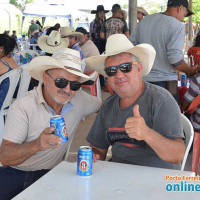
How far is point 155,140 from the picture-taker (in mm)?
1917

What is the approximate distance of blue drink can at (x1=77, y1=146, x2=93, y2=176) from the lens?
5.71ft

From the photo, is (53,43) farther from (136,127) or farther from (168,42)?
(136,127)

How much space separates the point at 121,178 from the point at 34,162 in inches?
29.3

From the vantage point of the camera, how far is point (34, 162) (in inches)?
93.4

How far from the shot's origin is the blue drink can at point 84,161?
1.74m

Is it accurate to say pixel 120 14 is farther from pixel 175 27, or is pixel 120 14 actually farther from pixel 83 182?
pixel 83 182

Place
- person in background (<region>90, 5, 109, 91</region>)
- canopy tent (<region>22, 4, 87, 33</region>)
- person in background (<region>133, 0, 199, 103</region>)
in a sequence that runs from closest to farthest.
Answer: person in background (<region>133, 0, 199, 103</region>), person in background (<region>90, 5, 109, 91</region>), canopy tent (<region>22, 4, 87, 33</region>)

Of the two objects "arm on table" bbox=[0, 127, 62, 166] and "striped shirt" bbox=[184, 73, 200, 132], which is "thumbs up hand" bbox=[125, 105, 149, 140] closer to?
"arm on table" bbox=[0, 127, 62, 166]

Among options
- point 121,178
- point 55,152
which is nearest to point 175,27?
point 55,152

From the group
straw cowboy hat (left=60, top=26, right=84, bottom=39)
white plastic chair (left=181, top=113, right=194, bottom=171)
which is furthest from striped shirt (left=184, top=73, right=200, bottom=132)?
straw cowboy hat (left=60, top=26, right=84, bottom=39)

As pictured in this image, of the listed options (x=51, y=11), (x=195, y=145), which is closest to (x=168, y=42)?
(x=195, y=145)

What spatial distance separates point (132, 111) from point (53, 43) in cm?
383

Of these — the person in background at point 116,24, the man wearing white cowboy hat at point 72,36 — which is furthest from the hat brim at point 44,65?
the person in background at point 116,24

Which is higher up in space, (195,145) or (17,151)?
(17,151)
